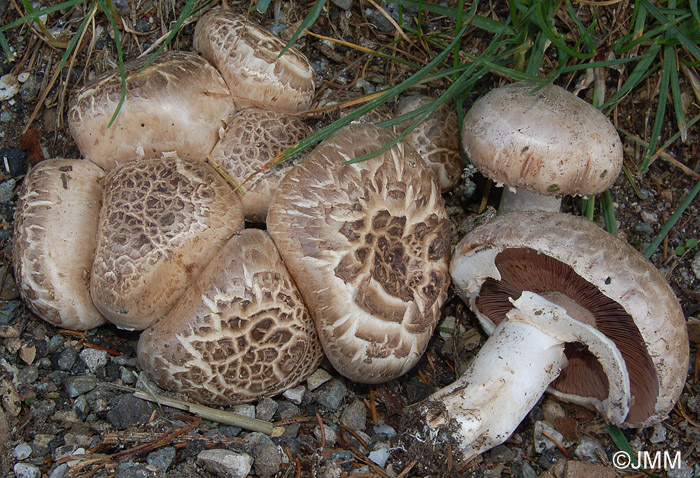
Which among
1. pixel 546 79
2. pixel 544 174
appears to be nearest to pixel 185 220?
pixel 544 174

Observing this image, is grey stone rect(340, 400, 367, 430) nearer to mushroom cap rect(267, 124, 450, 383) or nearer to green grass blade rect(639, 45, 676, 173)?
mushroom cap rect(267, 124, 450, 383)

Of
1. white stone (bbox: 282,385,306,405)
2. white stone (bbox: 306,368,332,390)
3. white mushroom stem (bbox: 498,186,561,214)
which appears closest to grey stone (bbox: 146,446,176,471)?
white stone (bbox: 282,385,306,405)

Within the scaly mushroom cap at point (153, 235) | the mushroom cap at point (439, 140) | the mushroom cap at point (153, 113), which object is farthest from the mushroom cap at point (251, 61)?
the mushroom cap at point (439, 140)

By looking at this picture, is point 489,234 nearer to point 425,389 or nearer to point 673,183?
point 425,389

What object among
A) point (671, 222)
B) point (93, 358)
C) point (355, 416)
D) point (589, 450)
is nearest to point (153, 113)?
point (93, 358)

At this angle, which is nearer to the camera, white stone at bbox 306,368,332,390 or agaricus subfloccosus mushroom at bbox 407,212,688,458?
agaricus subfloccosus mushroom at bbox 407,212,688,458

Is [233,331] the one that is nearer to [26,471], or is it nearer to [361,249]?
[361,249]

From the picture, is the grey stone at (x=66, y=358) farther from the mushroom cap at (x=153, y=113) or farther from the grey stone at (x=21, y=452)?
the mushroom cap at (x=153, y=113)
